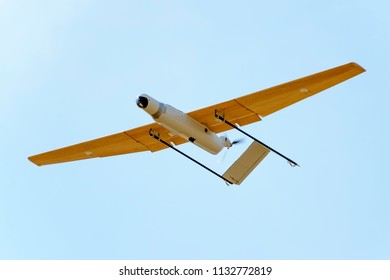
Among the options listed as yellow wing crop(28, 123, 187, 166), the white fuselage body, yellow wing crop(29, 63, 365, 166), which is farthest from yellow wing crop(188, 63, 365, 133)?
yellow wing crop(28, 123, 187, 166)

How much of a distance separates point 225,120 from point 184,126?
148cm

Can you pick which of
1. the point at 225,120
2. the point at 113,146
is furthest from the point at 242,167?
the point at 113,146

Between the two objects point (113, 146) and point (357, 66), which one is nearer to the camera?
point (357, 66)

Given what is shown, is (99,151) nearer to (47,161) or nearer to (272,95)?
(47,161)

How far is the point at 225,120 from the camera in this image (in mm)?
36188

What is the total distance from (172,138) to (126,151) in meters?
2.13

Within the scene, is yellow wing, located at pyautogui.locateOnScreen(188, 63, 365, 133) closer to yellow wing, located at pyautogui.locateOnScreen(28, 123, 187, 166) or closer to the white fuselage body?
the white fuselage body

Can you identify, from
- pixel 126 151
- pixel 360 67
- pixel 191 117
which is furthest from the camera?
pixel 126 151

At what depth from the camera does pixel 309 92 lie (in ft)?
117

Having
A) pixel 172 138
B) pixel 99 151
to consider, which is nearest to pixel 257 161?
pixel 172 138

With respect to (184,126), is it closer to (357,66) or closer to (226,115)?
(226,115)

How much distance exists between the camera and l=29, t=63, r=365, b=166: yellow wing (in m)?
34.9

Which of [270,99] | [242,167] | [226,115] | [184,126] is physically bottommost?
[242,167]

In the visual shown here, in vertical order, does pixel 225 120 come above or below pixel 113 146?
below
